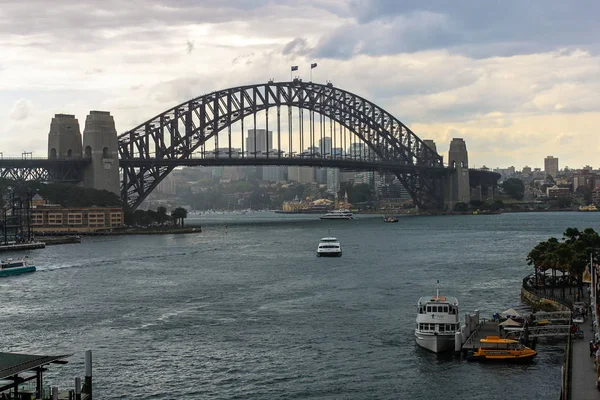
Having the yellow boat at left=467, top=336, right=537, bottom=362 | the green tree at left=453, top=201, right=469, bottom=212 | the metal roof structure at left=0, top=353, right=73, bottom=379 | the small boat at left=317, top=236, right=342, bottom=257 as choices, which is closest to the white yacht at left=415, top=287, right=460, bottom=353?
the yellow boat at left=467, top=336, right=537, bottom=362

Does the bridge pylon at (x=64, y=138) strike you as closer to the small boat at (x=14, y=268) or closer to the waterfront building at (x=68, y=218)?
the waterfront building at (x=68, y=218)

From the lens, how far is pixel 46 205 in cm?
11069

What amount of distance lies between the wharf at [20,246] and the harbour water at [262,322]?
1006cm

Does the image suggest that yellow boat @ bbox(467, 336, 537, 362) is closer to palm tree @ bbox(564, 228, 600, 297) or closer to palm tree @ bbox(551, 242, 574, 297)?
palm tree @ bbox(564, 228, 600, 297)

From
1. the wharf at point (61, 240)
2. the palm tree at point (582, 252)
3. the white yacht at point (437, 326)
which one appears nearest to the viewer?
the white yacht at point (437, 326)

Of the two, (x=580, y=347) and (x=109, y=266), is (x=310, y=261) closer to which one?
(x=109, y=266)

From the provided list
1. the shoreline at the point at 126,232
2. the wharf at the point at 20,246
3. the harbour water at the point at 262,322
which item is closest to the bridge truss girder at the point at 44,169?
the shoreline at the point at 126,232

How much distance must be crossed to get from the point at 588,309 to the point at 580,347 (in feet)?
23.5

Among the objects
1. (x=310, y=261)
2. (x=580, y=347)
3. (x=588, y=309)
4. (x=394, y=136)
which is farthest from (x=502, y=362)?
(x=394, y=136)

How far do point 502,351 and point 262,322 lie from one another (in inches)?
475

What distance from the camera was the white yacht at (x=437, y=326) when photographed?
33000 millimetres

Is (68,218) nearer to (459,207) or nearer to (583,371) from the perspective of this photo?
(459,207)

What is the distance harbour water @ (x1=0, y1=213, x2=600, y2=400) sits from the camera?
29.0 meters

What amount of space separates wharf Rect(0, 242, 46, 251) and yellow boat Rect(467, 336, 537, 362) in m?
62.9
